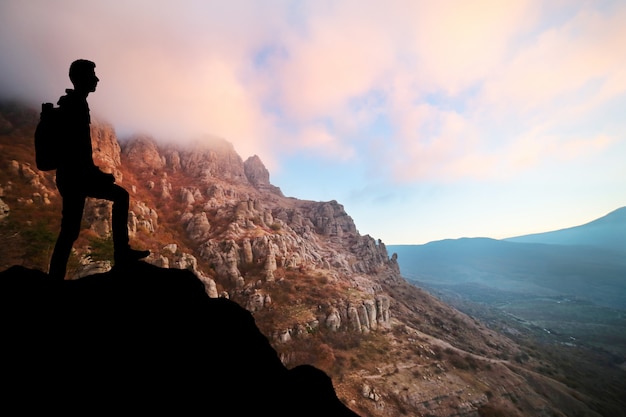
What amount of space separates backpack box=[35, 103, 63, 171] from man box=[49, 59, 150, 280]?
10 cm

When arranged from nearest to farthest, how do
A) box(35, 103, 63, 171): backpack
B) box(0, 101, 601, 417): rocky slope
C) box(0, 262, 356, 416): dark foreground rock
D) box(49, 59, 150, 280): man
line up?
1. box(0, 262, 356, 416): dark foreground rock
2. box(35, 103, 63, 171): backpack
3. box(49, 59, 150, 280): man
4. box(0, 101, 601, 417): rocky slope

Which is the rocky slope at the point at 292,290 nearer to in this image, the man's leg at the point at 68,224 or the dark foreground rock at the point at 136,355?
the dark foreground rock at the point at 136,355

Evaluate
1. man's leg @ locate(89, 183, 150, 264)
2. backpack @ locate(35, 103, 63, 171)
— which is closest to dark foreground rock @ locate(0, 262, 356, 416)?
man's leg @ locate(89, 183, 150, 264)

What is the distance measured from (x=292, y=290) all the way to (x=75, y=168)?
76.4 m

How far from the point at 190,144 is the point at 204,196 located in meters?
51.3

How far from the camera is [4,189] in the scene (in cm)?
5431

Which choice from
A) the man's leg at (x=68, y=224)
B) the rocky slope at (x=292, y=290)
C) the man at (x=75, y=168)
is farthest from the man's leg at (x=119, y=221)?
the rocky slope at (x=292, y=290)

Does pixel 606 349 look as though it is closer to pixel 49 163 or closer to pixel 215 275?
pixel 215 275

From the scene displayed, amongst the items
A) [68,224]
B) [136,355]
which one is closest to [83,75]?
[68,224]

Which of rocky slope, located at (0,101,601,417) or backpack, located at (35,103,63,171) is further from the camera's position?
rocky slope, located at (0,101,601,417)

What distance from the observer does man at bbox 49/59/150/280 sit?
21.8ft

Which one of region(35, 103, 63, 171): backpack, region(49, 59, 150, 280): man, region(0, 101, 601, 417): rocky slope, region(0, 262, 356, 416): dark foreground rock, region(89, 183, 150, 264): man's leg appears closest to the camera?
region(0, 262, 356, 416): dark foreground rock

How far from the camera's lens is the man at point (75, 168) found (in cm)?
664

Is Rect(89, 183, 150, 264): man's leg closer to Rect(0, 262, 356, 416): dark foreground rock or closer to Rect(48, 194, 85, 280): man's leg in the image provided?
Rect(48, 194, 85, 280): man's leg
